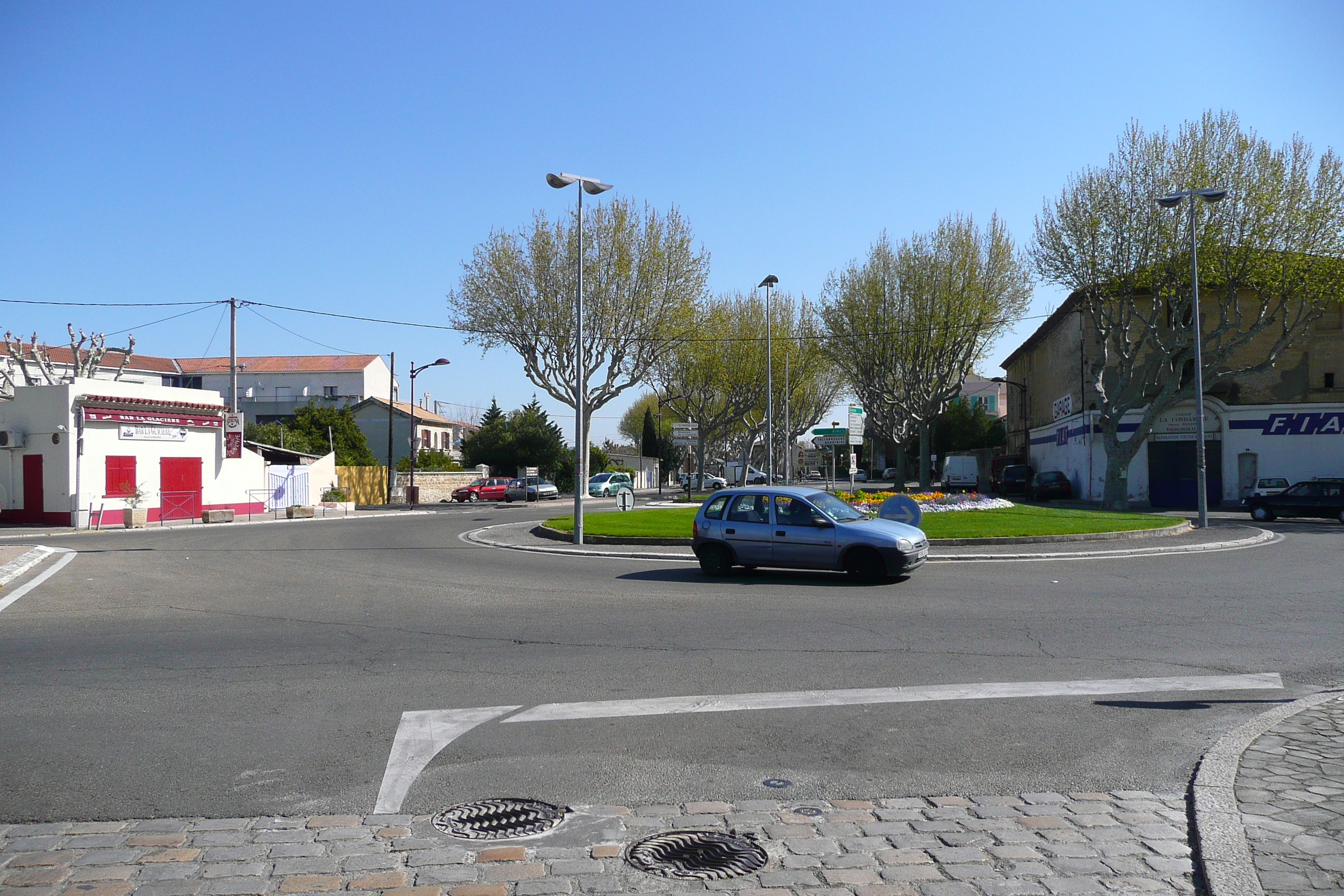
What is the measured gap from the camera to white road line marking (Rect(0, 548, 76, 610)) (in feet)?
45.0

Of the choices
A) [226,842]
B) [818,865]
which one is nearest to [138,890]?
[226,842]

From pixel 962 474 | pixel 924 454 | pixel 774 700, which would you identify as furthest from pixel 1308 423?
pixel 774 700

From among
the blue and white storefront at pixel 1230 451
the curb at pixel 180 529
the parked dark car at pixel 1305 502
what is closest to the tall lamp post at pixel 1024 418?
the blue and white storefront at pixel 1230 451

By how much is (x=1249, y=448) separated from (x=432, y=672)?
41256 millimetres

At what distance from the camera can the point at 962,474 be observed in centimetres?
5584

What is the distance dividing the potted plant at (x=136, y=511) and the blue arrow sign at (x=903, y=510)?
26770 mm

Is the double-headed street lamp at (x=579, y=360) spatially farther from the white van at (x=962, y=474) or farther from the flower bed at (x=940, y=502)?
the white van at (x=962, y=474)

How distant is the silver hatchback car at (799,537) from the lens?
566 inches

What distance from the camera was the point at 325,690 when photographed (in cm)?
755

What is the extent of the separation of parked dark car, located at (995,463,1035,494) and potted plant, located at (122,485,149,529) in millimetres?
39995

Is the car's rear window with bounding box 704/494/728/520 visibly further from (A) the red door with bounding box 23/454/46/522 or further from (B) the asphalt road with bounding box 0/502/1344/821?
(A) the red door with bounding box 23/454/46/522

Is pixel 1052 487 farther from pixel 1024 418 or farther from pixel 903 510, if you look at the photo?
pixel 903 510

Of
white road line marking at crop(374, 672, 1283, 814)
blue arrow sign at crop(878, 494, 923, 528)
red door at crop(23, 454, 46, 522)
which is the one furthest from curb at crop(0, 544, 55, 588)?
blue arrow sign at crop(878, 494, 923, 528)

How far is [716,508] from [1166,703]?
9.40 meters
